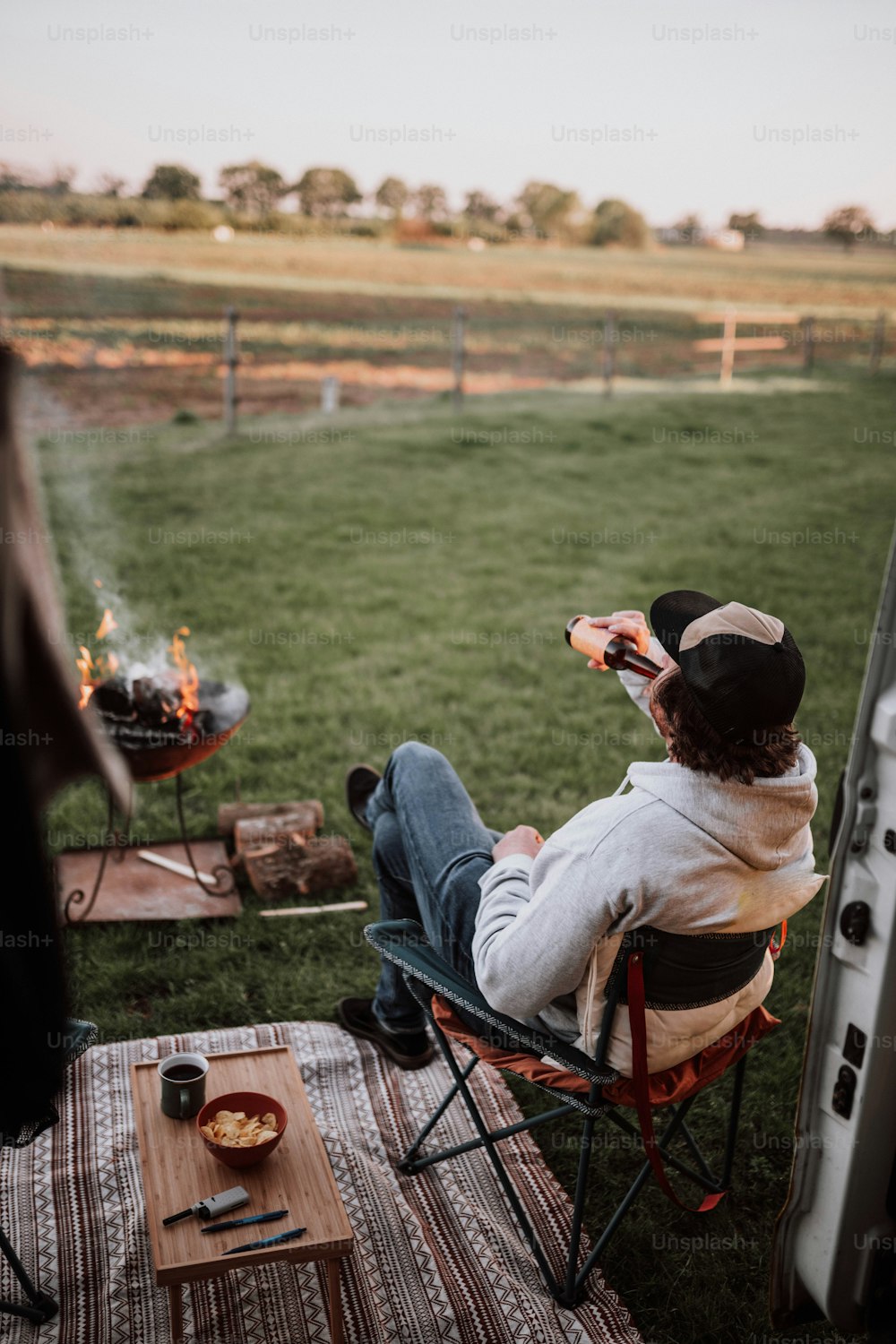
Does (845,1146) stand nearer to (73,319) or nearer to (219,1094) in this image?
(219,1094)

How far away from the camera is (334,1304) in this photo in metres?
1.93

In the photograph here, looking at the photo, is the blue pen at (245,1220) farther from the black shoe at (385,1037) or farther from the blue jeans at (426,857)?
the black shoe at (385,1037)

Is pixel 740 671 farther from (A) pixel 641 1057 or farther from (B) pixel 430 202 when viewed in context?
(B) pixel 430 202

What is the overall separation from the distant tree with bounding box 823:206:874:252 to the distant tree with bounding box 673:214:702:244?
179 cm

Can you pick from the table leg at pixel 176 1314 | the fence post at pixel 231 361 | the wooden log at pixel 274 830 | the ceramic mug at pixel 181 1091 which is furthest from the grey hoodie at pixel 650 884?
the fence post at pixel 231 361

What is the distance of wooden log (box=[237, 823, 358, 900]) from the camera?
346 cm

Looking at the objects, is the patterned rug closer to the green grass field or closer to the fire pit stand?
the green grass field

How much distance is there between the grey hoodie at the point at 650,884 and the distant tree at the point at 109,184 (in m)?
11.9

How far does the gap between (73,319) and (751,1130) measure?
11421mm

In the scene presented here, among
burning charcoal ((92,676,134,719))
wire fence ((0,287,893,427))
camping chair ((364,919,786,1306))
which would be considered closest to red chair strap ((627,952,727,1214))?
camping chair ((364,919,786,1306))

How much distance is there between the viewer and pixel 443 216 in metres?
14.8

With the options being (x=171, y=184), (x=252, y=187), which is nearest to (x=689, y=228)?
(x=252, y=187)

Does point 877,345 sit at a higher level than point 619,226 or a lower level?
lower

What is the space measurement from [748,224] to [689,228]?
0.82 metres
